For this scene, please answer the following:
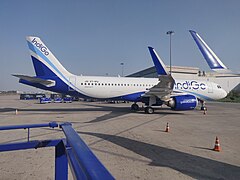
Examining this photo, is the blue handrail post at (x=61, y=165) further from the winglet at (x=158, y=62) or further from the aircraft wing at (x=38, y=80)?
the winglet at (x=158, y=62)

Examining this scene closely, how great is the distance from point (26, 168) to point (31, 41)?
49.1ft

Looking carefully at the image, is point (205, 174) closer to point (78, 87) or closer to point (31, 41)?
point (78, 87)

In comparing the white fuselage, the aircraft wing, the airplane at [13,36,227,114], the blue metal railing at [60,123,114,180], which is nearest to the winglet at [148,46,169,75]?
the airplane at [13,36,227,114]

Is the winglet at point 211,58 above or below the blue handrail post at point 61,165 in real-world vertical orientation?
above

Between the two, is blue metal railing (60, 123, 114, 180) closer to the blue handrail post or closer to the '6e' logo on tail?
the blue handrail post

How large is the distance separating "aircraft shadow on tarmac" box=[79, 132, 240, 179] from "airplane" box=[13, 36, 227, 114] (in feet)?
33.4

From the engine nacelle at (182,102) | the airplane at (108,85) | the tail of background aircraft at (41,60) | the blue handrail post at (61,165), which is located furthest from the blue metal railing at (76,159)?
the tail of background aircraft at (41,60)

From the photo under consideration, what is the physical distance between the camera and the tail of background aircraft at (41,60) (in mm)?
17250

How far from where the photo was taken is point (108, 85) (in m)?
18.2

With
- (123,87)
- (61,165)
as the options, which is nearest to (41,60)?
(123,87)

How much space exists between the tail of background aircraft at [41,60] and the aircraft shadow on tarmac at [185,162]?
12453 mm

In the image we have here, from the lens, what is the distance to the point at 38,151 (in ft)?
19.5

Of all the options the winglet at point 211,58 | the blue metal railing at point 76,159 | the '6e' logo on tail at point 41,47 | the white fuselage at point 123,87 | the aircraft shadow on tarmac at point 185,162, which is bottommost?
the aircraft shadow on tarmac at point 185,162

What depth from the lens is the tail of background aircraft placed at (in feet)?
56.6
